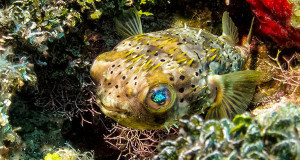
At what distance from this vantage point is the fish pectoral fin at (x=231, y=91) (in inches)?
96.2

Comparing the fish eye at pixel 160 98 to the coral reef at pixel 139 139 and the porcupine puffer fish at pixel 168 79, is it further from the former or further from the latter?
the coral reef at pixel 139 139

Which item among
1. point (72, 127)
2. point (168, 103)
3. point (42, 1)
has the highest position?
point (42, 1)

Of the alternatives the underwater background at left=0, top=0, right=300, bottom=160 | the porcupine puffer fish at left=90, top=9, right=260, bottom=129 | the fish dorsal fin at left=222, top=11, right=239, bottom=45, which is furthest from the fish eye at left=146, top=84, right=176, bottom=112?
the fish dorsal fin at left=222, top=11, right=239, bottom=45

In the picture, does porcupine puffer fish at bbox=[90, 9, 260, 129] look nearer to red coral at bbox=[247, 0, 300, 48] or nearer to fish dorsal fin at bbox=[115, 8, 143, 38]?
fish dorsal fin at bbox=[115, 8, 143, 38]

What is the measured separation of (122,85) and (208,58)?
3.46 ft

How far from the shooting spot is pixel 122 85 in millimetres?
2139

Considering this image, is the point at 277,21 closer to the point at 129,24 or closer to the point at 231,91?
the point at 231,91

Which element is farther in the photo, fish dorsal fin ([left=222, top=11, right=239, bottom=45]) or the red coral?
fish dorsal fin ([left=222, top=11, right=239, bottom=45])

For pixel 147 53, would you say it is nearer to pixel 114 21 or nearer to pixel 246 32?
pixel 114 21

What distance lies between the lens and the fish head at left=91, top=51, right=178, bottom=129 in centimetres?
199

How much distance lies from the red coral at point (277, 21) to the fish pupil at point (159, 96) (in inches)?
81.7

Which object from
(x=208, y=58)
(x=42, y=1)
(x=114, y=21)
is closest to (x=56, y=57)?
(x=42, y=1)

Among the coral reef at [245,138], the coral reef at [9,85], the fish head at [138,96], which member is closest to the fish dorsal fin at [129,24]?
the fish head at [138,96]

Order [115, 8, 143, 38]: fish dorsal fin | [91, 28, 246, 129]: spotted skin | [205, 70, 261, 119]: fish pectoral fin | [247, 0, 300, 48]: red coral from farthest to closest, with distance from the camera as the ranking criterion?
[115, 8, 143, 38]: fish dorsal fin, [247, 0, 300, 48]: red coral, [205, 70, 261, 119]: fish pectoral fin, [91, 28, 246, 129]: spotted skin
